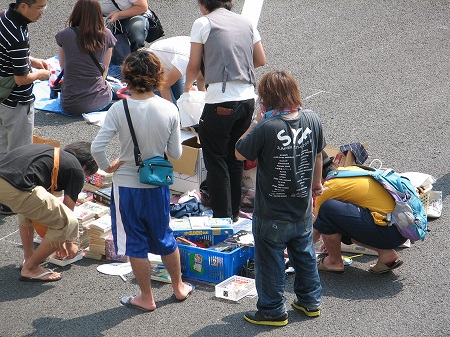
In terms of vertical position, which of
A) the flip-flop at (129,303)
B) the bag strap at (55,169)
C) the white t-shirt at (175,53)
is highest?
the white t-shirt at (175,53)

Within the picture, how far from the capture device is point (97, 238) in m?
6.23

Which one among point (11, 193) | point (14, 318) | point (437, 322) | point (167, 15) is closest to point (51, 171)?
point (11, 193)

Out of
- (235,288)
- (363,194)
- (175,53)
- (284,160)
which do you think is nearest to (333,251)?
(363,194)

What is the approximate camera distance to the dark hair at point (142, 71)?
504 centimetres

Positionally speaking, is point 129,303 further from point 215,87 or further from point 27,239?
point 215,87

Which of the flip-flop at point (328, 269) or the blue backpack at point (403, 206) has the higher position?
→ the blue backpack at point (403, 206)

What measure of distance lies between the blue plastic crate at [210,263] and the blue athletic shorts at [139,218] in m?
0.56

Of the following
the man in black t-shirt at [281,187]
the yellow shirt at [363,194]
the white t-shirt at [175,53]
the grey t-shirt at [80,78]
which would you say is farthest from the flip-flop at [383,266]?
the grey t-shirt at [80,78]

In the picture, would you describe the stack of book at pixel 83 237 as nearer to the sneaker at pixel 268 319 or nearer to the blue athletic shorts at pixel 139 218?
the blue athletic shorts at pixel 139 218

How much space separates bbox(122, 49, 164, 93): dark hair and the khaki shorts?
115 centimetres

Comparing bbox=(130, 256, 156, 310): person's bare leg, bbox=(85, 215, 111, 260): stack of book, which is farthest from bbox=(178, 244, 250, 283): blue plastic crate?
bbox=(85, 215, 111, 260): stack of book

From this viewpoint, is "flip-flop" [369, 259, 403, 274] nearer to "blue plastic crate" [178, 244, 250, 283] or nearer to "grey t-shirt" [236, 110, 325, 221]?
"blue plastic crate" [178, 244, 250, 283]

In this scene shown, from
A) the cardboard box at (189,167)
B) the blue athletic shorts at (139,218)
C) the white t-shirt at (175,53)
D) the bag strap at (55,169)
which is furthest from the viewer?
the white t-shirt at (175,53)

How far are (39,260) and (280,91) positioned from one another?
7.55 feet
